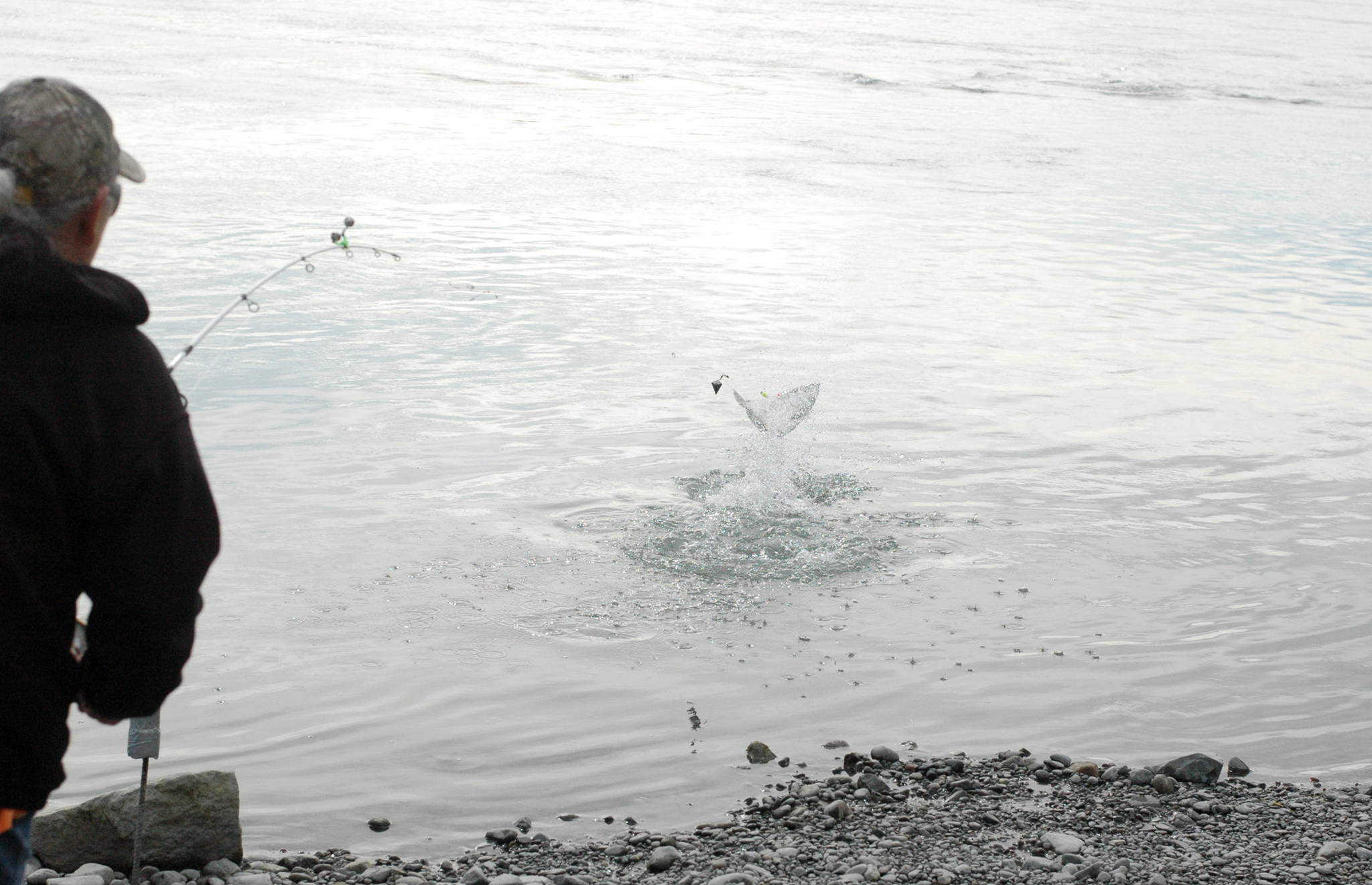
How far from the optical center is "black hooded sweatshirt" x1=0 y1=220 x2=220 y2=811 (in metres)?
2.06

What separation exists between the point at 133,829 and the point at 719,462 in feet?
17.8

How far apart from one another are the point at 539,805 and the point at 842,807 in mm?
1198

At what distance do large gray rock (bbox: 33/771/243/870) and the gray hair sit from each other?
2744mm

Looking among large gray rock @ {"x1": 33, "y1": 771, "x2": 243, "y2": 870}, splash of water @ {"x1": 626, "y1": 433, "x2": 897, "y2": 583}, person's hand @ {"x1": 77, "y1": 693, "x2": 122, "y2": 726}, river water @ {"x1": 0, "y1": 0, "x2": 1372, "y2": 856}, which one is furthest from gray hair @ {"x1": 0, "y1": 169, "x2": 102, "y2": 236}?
splash of water @ {"x1": 626, "y1": 433, "x2": 897, "y2": 583}

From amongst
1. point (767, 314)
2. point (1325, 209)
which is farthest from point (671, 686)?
point (1325, 209)

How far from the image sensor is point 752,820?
16.6 feet

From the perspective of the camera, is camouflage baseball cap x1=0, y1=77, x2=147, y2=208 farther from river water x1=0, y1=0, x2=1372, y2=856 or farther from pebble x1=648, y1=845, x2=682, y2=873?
river water x1=0, y1=0, x2=1372, y2=856

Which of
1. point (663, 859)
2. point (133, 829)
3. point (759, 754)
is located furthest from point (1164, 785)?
point (133, 829)

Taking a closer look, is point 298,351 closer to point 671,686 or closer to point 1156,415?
point 671,686

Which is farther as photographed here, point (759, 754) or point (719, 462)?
point (719, 462)

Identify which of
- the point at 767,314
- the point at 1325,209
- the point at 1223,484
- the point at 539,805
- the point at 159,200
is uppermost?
the point at 1325,209

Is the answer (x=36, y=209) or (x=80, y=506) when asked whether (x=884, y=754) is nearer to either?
(x=80, y=506)

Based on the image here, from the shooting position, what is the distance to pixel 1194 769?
5434 millimetres

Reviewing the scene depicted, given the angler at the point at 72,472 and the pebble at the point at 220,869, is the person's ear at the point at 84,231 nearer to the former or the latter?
the angler at the point at 72,472
